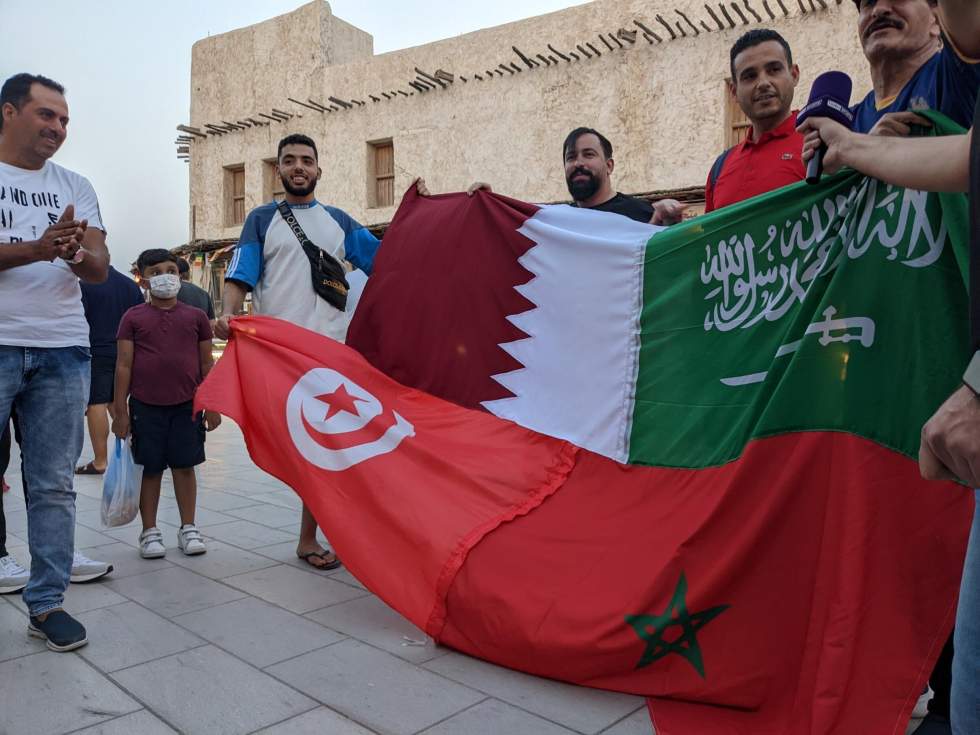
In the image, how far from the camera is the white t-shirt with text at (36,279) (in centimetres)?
271

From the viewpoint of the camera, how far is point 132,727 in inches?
84.7

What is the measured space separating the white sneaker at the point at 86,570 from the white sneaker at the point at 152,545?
0.31m

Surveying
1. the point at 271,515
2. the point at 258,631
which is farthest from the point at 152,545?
the point at 258,631

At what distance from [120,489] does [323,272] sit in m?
1.52

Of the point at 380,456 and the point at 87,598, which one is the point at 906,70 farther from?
the point at 87,598

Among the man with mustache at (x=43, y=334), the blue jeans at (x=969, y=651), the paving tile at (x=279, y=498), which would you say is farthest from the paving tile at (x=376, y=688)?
the paving tile at (x=279, y=498)

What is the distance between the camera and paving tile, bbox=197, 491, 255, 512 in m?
5.12

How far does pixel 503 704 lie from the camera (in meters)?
2.28

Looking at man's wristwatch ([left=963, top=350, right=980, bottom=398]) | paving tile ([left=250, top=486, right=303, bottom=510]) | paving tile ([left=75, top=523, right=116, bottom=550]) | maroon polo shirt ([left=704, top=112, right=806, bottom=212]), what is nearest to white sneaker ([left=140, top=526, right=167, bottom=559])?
paving tile ([left=75, top=523, right=116, bottom=550])

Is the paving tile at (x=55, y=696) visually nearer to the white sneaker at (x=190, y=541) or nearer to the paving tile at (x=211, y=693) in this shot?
the paving tile at (x=211, y=693)

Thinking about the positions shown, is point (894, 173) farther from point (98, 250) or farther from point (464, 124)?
point (464, 124)

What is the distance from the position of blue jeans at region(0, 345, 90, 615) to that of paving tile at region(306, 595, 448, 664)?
0.95 m

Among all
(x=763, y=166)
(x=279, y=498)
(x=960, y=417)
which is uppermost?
(x=763, y=166)

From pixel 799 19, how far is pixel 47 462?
11.2 m
